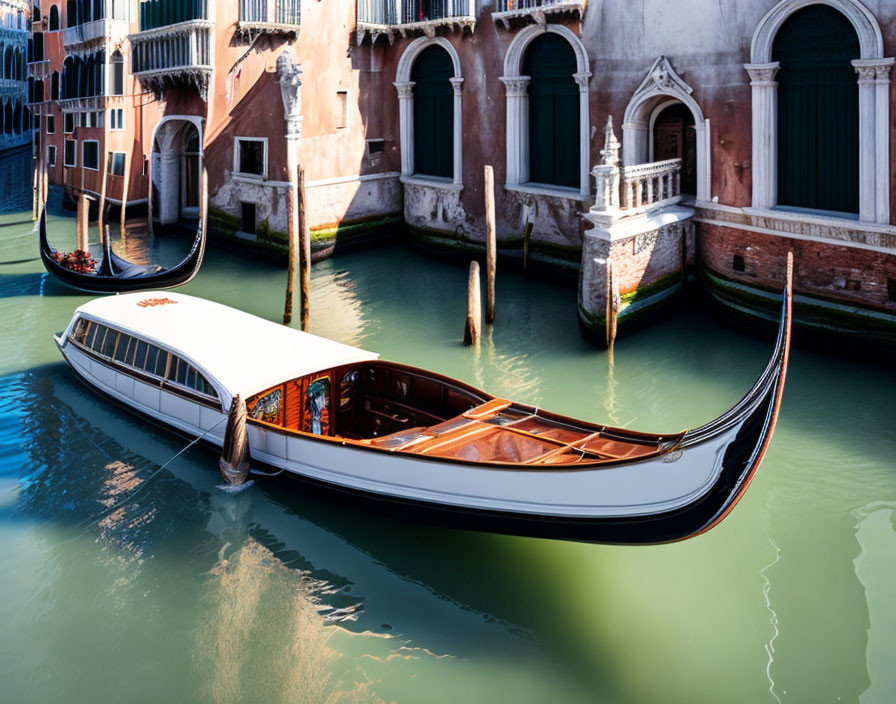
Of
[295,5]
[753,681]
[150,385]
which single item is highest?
[295,5]

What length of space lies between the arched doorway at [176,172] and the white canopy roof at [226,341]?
8.40 metres

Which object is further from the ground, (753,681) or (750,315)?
(750,315)

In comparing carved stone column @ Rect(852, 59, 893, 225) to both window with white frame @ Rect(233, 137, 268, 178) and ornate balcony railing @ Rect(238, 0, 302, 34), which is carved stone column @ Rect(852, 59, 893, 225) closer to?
ornate balcony railing @ Rect(238, 0, 302, 34)

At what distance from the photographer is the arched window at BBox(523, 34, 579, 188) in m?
12.8

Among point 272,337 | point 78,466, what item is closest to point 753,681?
point 272,337

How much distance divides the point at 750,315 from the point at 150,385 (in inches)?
262

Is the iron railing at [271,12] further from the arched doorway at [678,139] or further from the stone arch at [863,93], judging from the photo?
the stone arch at [863,93]

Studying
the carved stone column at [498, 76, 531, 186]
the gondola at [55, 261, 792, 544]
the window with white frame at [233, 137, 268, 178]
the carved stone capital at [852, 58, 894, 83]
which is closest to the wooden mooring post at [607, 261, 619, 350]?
the carved stone capital at [852, 58, 894, 83]

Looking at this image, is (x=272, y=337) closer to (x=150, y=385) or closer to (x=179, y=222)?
Answer: (x=150, y=385)

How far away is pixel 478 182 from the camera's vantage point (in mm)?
14133

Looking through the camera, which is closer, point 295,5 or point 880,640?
point 880,640

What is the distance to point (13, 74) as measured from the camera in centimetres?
3130

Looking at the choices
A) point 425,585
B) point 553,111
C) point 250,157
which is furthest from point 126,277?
point 425,585

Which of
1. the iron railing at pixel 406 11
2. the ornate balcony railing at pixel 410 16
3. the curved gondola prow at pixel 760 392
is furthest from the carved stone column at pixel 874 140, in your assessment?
the iron railing at pixel 406 11
